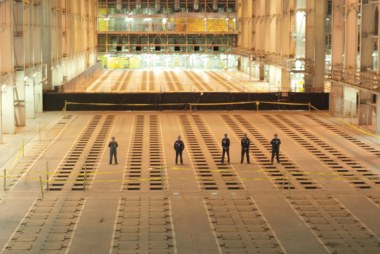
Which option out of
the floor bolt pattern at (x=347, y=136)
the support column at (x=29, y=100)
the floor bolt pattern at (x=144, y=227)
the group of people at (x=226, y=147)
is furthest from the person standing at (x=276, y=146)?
the support column at (x=29, y=100)

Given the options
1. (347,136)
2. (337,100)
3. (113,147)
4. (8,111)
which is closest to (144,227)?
(113,147)

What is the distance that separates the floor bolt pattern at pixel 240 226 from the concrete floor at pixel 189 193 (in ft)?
0.09

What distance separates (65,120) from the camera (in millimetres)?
45844

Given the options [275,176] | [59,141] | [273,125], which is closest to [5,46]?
[59,141]

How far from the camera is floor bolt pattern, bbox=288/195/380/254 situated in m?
19.8

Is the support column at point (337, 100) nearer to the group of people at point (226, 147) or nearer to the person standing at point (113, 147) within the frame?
the group of people at point (226, 147)

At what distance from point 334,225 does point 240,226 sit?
2.51 metres

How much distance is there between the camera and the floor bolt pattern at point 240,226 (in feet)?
64.6

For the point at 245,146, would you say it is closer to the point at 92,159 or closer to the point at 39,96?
the point at 92,159

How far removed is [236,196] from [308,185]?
9.91 ft

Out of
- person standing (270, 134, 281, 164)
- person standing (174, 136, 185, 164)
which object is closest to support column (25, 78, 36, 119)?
person standing (174, 136, 185, 164)

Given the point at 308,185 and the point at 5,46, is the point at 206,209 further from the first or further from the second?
the point at 5,46

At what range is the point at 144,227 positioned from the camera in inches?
853

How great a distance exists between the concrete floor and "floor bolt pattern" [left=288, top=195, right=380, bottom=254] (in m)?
0.03
